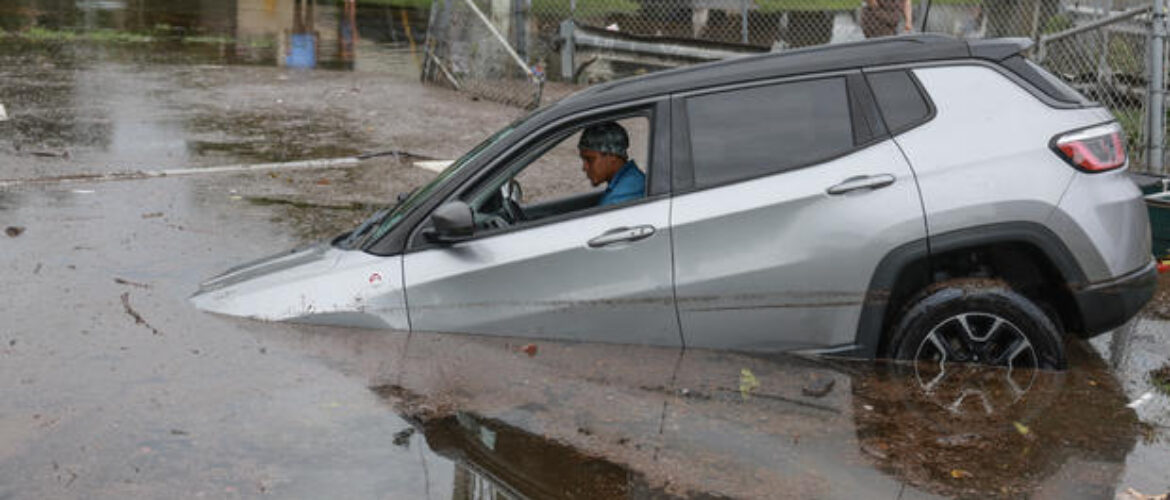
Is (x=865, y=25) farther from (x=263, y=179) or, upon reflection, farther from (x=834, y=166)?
(x=834, y=166)

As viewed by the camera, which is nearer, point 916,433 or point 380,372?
point 916,433

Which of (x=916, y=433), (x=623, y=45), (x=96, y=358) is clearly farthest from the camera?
(x=623, y=45)

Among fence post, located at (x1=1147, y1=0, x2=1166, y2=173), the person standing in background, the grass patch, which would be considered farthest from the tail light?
the person standing in background

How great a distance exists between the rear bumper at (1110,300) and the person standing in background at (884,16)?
30.7ft

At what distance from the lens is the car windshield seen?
264 inches

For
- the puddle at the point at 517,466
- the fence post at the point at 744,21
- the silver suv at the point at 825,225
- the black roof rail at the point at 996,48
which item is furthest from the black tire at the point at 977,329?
the fence post at the point at 744,21

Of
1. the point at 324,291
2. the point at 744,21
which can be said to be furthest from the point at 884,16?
the point at 324,291

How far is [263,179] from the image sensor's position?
11.7m

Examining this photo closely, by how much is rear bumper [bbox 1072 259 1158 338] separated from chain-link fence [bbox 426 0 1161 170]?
7.98 meters

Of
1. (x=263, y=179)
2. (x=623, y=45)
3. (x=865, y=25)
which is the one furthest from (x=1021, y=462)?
(x=623, y=45)

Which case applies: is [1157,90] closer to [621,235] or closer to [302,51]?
[621,235]

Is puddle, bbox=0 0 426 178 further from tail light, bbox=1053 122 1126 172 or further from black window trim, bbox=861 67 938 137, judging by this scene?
tail light, bbox=1053 122 1126 172

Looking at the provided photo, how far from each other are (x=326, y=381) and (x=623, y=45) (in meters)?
12.2

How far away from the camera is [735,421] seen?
5898mm
